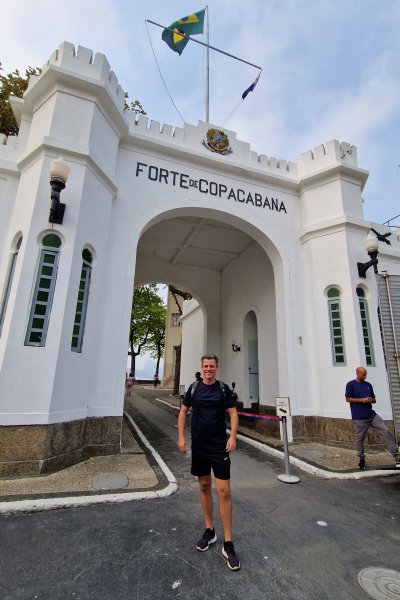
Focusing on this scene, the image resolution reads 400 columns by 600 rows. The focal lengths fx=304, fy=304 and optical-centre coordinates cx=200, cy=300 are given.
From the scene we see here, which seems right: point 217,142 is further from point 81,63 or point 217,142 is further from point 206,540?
point 206,540

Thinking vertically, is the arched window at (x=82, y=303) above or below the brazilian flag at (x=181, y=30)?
below

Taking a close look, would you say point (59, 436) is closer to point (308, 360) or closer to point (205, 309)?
point (308, 360)

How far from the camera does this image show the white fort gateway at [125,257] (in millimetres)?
5035

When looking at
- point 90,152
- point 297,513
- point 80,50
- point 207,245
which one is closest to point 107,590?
point 297,513

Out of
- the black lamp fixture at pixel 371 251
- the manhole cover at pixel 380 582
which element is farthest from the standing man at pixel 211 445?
the black lamp fixture at pixel 371 251

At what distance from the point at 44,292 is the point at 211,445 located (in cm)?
396

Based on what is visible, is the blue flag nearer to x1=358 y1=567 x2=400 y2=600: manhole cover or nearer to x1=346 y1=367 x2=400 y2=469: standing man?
x1=346 y1=367 x2=400 y2=469: standing man

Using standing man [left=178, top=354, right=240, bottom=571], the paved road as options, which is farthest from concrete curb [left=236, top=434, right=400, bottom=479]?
standing man [left=178, top=354, right=240, bottom=571]

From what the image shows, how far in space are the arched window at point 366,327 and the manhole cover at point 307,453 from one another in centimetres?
253

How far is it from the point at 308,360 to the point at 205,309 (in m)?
6.36

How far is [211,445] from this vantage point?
2848 millimetres

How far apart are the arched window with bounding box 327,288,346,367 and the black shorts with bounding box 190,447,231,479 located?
5.64m

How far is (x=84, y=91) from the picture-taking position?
20.5 ft

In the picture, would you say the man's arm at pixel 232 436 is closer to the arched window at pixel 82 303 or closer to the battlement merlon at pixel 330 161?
the arched window at pixel 82 303
